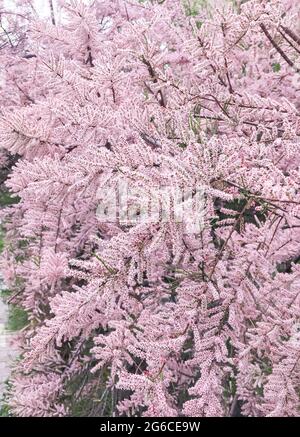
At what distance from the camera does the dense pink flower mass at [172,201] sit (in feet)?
5.09

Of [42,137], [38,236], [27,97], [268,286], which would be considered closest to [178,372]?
[38,236]

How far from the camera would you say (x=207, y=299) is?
6.02ft

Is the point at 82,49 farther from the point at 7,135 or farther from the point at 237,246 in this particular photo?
the point at 237,246

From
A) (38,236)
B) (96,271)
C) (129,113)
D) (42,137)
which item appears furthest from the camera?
(38,236)

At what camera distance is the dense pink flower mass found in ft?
5.09

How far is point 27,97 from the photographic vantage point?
4.10m

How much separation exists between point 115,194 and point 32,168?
0.48 m

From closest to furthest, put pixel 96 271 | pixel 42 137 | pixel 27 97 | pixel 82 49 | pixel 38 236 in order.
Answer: pixel 96 271 < pixel 42 137 < pixel 82 49 < pixel 38 236 < pixel 27 97

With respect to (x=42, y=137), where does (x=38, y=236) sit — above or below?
below

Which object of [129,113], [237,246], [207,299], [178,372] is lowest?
[178,372]

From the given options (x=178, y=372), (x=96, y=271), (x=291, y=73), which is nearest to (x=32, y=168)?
(x=96, y=271)

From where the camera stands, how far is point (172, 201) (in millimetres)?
1369

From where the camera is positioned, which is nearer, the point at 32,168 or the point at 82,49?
the point at 32,168

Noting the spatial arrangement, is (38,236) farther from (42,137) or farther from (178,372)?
(178,372)
